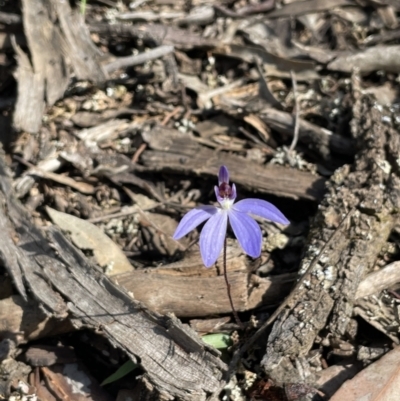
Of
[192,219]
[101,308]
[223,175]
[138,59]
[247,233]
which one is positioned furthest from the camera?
[138,59]

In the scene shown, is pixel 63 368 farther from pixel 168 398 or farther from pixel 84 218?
pixel 84 218

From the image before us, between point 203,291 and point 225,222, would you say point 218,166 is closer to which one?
point 203,291

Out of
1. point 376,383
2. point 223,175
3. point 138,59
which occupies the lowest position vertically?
point 376,383

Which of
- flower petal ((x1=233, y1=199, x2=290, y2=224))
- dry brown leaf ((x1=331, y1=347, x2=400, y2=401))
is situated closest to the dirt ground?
dry brown leaf ((x1=331, y1=347, x2=400, y2=401))

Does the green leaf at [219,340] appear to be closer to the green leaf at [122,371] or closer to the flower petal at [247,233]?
the green leaf at [122,371]

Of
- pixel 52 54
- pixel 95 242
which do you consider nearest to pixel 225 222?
pixel 95 242

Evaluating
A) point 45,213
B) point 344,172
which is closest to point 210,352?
point 344,172
